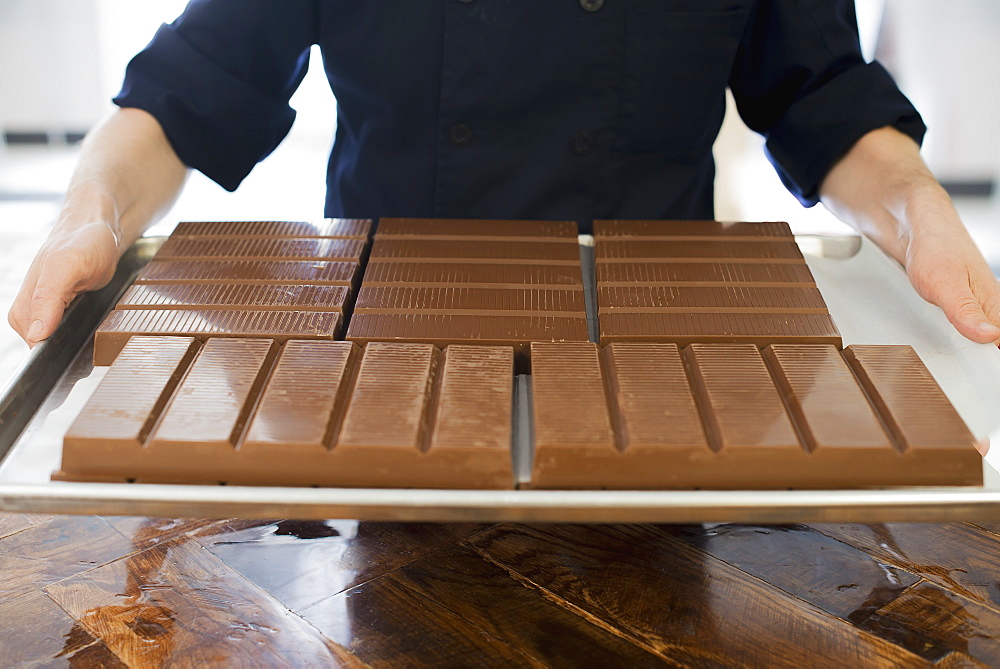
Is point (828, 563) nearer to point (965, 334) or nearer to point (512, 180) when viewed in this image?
point (965, 334)

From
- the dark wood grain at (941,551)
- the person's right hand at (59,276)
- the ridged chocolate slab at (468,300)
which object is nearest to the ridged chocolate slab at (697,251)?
the ridged chocolate slab at (468,300)

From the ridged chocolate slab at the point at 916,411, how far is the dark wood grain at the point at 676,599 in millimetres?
249

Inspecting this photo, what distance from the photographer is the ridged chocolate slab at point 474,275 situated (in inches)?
60.2

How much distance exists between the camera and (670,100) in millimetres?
1923

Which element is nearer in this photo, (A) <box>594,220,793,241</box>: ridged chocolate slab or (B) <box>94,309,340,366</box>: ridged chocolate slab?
(B) <box>94,309,340,366</box>: ridged chocolate slab

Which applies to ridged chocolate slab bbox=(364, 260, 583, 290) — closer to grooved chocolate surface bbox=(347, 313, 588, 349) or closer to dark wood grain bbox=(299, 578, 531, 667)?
grooved chocolate surface bbox=(347, 313, 588, 349)

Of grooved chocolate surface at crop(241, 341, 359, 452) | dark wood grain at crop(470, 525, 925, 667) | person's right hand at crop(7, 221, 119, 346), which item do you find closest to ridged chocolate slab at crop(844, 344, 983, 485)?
dark wood grain at crop(470, 525, 925, 667)

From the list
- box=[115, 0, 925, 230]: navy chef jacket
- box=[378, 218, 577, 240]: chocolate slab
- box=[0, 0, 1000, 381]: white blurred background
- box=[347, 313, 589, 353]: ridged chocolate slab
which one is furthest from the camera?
box=[0, 0, 1000, 381]: white blurred background

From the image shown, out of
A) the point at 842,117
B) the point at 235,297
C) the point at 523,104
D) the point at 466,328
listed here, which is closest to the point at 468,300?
the point at 466,328

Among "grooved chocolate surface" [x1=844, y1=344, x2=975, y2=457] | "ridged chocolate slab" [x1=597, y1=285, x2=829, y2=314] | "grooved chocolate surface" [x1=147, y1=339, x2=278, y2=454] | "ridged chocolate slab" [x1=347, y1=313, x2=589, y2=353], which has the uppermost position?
"ridged chocolate slab" [x1=597, y1=285, x2=829, y2=314]

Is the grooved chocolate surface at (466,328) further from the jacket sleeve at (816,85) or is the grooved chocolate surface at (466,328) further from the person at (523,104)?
the jacket sleeve at (816,85)

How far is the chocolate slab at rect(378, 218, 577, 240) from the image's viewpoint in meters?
1.70

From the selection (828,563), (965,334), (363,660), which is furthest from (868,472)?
(363,660)

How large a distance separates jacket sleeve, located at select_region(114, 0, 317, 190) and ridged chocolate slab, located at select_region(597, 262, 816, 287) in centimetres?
88
